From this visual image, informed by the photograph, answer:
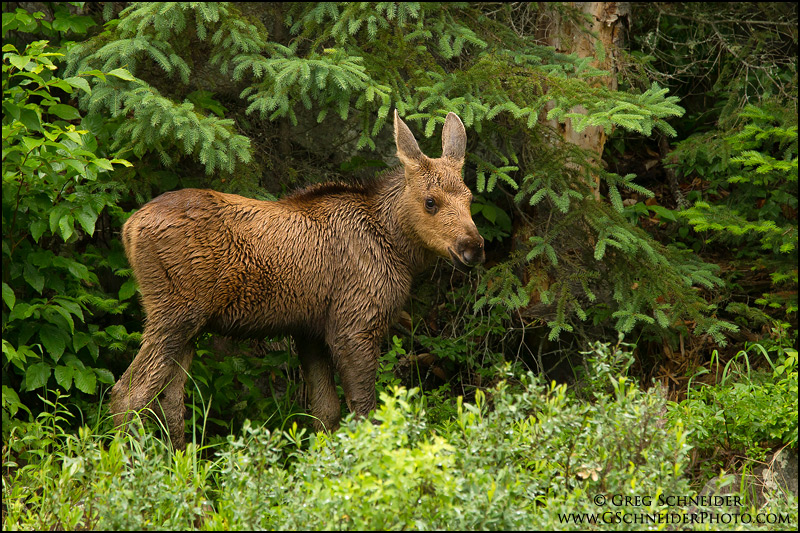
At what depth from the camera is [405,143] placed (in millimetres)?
6277

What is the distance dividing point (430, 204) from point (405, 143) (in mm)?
508

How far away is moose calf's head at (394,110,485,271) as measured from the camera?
6156mm

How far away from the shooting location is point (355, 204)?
656 cm

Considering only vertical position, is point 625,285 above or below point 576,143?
below

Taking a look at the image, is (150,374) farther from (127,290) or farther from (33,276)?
(33,276)

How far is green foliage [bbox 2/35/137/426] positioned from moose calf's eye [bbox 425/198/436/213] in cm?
226

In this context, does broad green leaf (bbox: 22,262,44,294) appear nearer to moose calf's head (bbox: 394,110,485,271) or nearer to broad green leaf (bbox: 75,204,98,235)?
broad green leaf (bbox: 75,204,98,235)

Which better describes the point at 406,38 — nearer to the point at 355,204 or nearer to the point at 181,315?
the point at 355,204

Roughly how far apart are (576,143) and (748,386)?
9.50ft

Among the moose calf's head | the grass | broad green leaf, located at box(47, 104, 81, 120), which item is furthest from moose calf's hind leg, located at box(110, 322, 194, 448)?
the moose calf's head

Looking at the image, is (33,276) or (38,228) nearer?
(38,228)

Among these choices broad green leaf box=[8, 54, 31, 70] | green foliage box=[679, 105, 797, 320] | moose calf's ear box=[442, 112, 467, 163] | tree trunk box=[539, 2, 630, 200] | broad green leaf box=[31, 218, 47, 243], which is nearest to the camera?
broad green leaf box=[8, 54, 31, 70]

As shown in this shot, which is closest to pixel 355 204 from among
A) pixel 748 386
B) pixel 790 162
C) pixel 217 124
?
pixel 217 124

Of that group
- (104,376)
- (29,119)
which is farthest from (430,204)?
(29,119)
